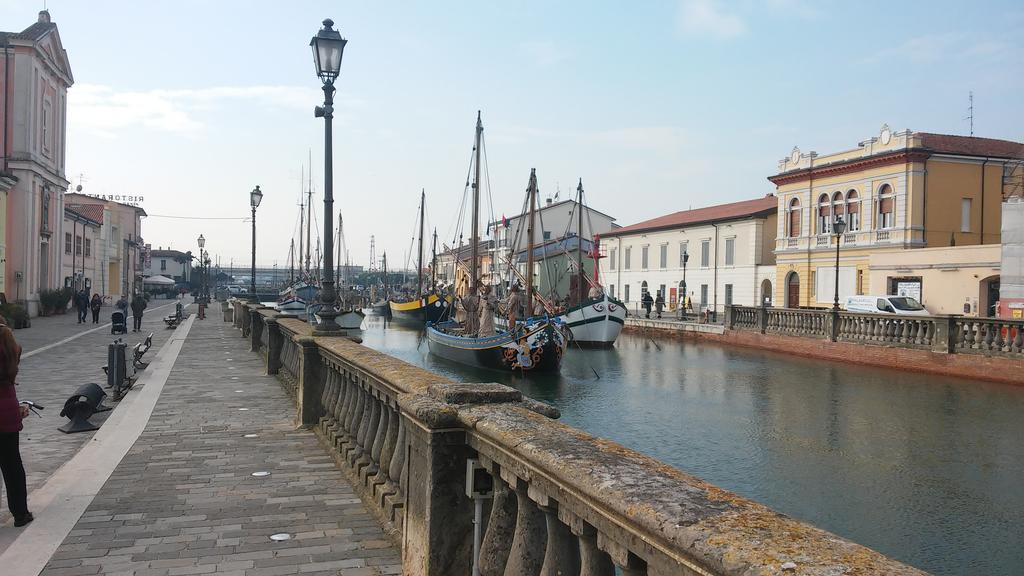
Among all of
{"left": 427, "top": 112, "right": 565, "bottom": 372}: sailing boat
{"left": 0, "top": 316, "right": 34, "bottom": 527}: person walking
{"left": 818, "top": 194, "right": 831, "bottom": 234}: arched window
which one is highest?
{"left": 818, "top": 194, "right": 831, "bottom": 234}: arched window

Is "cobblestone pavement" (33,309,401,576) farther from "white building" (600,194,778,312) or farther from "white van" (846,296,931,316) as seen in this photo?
"white building" (600,194,778,312)

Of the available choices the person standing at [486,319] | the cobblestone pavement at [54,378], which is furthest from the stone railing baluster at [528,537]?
the person standing at [486,319]

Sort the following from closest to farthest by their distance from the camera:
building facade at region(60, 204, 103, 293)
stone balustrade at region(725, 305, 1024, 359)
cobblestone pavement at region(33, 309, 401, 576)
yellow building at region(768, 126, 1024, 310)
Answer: cobblestone pavement at region(33, 309, 401, 576) < stone balustrade at region(725, 305, 1024, 359) < yellow building at region(768, 126, 1024, 310) < building facade at region(60, 204, 103, 293)

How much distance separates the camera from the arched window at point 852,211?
43875mm

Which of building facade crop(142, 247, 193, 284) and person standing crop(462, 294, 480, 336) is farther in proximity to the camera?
building facade crop(142, 247, 193, 284)

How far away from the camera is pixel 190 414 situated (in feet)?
34.3

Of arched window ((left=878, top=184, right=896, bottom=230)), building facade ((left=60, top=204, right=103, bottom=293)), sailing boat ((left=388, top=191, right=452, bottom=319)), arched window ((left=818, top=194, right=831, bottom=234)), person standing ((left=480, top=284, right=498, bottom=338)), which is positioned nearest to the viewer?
person standing ((left=480, top=284, right=498, bottom=338))

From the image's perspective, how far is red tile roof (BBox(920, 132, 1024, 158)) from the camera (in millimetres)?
41581

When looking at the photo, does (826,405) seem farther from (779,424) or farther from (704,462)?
(704,462)

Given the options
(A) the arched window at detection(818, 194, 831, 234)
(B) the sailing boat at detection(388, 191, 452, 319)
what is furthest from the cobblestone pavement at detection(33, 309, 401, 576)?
(B) the sailing boat at detection(388, 191, 452, 319)

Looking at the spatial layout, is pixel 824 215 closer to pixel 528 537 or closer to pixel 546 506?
pixel 528 537

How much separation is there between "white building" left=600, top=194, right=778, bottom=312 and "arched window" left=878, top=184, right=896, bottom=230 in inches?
362

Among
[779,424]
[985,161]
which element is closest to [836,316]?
[779,424]

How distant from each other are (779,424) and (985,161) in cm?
3201
